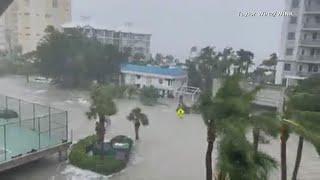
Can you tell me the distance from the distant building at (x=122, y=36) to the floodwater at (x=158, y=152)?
2622 centimetres

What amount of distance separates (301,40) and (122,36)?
3437 centimetres

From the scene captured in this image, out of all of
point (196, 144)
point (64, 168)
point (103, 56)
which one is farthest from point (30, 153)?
point (103, 56)

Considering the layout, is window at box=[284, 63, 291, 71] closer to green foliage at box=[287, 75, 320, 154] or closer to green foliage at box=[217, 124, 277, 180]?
green foliage at box=[287, 75, 320, 154]

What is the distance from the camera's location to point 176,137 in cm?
2389

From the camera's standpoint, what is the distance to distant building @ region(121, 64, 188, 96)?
39656 millimetres

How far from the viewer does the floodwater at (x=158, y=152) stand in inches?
642

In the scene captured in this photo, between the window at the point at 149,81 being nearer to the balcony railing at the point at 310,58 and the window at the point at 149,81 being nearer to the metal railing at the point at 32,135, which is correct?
the balcony railing at the point at 310,58

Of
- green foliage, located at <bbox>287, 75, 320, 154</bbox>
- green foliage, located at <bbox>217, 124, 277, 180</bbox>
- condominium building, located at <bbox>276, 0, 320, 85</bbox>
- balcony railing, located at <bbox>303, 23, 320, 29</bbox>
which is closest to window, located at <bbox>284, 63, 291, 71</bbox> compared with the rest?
condominium building, located at <bbox>276, 0, 320, 85</bbox>

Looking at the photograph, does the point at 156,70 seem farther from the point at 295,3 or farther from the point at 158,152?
the point at 158,152

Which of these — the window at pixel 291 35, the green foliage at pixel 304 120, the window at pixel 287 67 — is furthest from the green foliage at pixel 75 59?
the green foliage at pixel 304 120

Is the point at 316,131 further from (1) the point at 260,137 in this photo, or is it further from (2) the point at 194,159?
(2) the point at 194,159

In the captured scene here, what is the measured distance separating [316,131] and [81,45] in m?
39.8

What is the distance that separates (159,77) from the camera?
4019cm

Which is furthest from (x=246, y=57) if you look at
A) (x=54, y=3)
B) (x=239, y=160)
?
(x=54, y=3)
